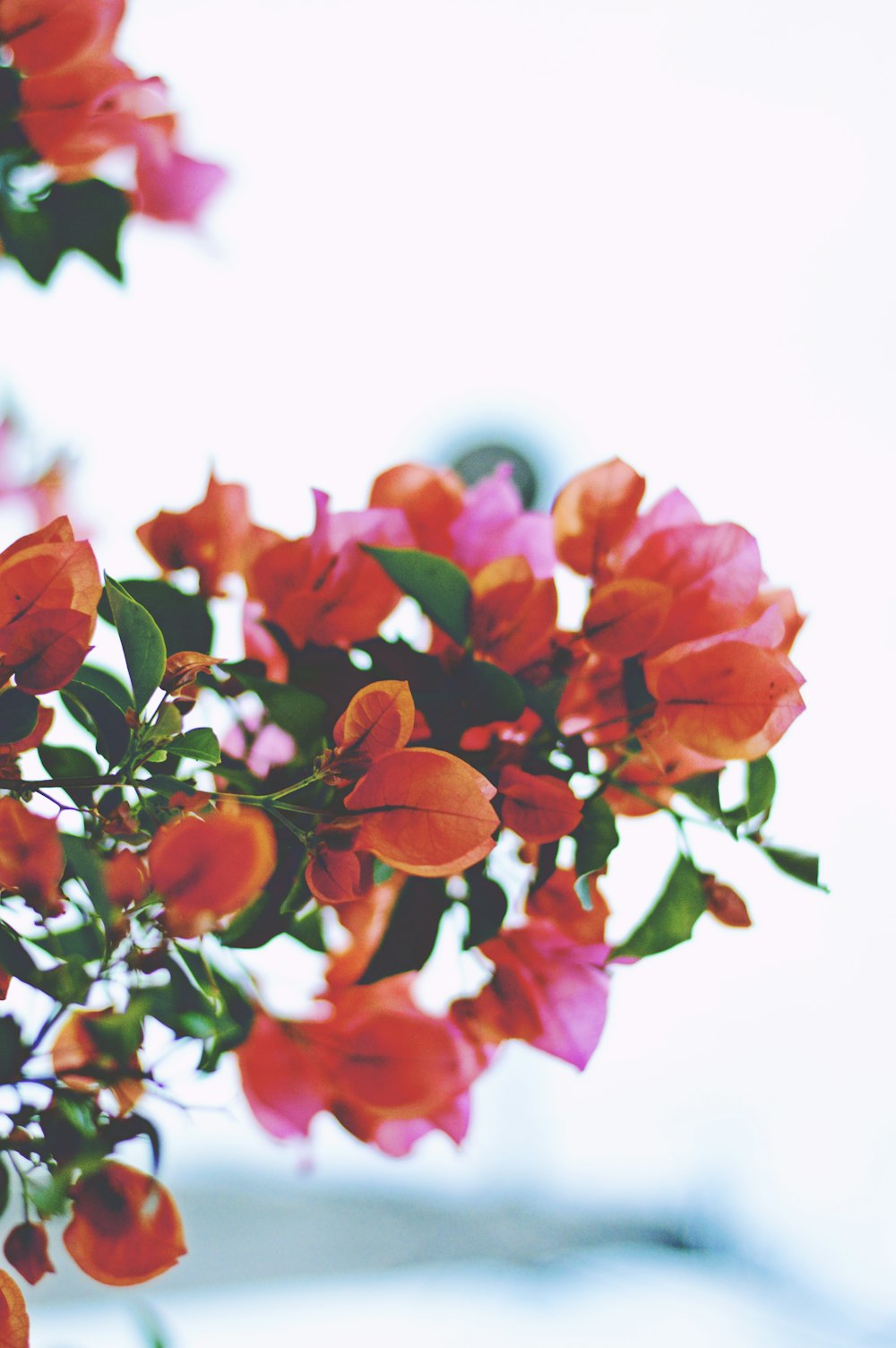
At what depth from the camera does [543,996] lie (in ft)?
1.09

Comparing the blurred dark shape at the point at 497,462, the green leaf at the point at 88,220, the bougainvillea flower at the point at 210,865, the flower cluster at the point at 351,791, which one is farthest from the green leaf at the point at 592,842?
the blurred dark shape at the point at 497,462

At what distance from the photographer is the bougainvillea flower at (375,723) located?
0.80 ft

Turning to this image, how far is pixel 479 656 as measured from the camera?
0.34 metres

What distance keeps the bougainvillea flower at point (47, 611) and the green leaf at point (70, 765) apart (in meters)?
0.03

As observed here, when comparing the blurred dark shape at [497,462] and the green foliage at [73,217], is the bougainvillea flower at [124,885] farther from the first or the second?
the blurred dark shape at [497,462]

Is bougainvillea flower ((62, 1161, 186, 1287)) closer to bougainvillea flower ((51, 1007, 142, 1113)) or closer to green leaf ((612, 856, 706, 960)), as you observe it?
bougainvillea flower ((51, 1007, 142, 1113))

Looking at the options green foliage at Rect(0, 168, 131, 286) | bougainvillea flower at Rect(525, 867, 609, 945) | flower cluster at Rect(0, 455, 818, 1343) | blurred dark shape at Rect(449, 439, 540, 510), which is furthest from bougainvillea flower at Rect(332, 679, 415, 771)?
blurred dark shape at Rect(449, 439, 540, 510)

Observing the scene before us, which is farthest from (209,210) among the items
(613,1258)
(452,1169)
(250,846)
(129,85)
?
(613,1258)

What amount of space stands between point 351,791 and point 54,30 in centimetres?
30

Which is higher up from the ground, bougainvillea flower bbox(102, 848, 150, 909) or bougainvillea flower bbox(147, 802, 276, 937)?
bougainvillea flower bbox(147, 802, 276, 937)

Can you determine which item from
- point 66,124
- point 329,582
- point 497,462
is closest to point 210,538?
point 329,582

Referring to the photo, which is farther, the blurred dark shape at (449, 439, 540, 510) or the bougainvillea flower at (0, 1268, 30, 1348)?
the blurred dark shape at (449, 439, 540, 510)

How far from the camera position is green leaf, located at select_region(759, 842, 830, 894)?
0.32m

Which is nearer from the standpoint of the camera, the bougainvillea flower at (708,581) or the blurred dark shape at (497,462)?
the bougainvillea flower at (708,581)
